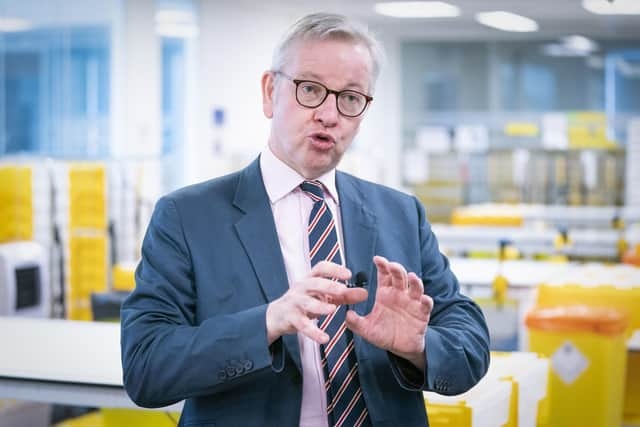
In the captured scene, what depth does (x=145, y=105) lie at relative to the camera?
10.9m

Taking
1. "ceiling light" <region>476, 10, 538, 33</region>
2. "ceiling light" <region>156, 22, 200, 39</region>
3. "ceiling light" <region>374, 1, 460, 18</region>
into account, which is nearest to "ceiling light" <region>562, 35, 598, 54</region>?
"ceiling light" <region>476, 10, 538, 33</region>

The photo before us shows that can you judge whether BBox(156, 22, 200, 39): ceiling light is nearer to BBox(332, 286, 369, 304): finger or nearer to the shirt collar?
the shirt collar

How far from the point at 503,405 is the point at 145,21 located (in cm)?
878

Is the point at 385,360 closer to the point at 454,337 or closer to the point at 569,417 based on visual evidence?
the point at 454,337

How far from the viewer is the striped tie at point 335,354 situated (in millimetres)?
1913

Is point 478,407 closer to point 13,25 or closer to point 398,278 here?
point 398,278

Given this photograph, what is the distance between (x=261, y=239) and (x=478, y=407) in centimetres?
91

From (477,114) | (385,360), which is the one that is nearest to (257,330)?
(385,360)

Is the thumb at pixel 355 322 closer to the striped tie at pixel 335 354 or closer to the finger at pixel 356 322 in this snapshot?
the finger at pixel 356 322

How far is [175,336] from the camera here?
1804 millimetres

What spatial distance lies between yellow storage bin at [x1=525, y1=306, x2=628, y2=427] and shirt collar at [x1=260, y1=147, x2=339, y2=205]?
2527 millimetres

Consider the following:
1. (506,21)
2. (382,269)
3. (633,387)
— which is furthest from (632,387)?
(506,21)

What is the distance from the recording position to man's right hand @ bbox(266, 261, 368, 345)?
5.45ft

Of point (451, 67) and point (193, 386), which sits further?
point (451, 67)
